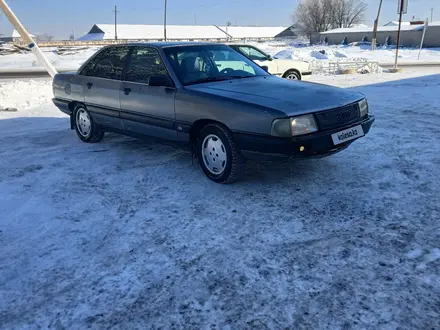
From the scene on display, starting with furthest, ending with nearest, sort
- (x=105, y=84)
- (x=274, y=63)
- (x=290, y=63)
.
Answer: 1. (x=290, y=63)
2. (x=274, y=63)
3. (x=105, y=84)

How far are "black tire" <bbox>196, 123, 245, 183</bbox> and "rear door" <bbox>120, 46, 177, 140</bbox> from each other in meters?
0.56

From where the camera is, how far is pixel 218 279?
278 cm

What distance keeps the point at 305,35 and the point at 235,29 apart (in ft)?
73.9

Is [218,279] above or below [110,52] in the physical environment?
below

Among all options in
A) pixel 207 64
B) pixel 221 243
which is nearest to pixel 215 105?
pixel 207 64

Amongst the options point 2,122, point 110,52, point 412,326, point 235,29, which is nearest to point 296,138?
point 412,326

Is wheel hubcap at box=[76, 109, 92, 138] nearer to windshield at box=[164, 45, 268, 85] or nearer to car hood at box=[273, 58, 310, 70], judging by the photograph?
windshield at box=[164, 45, 268, 85]

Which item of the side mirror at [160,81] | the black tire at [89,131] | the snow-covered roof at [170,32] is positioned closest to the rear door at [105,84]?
the black tire at [89,131]

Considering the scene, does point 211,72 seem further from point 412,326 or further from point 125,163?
point 412,326

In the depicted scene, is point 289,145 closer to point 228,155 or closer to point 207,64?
point 228,155

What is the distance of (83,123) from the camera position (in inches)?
257

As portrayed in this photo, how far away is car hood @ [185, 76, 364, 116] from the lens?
401 centimetres

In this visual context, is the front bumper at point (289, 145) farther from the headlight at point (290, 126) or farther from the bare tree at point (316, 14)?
the bare tree at point (316, 14)

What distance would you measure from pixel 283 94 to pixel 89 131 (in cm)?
347
